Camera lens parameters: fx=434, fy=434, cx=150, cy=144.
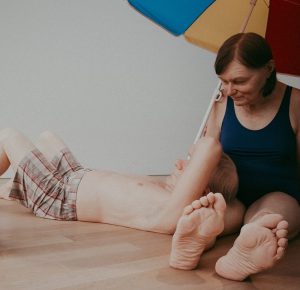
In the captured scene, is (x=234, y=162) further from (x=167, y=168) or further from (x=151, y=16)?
(x=167, y=168)

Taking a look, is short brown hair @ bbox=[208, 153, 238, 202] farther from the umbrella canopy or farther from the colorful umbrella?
the umbrella canopy

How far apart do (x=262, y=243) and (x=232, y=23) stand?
1.08 meters

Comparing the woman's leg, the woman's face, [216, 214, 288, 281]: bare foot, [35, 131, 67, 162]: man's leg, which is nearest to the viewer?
[216, 214, 288, 281]: bare foot

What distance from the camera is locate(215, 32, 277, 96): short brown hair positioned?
1.37 metres

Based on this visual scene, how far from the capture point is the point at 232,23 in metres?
1.80

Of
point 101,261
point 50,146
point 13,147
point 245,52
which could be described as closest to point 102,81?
point 50,146

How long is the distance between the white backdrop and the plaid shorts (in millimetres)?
1016

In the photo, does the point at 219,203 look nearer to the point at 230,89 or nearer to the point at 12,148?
the point at 230,89

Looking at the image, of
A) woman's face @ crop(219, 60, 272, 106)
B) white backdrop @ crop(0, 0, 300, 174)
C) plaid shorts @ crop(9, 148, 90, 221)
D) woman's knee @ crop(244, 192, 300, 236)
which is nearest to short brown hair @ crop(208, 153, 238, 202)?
woman's knee @ crop(244, 192, 300, 236)

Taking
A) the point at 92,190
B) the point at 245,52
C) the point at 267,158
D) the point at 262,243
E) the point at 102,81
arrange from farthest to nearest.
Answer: the point at 102,81 < the point at 267,158 < the point at 92,190 < the point at 245,52 < the point at 262,243

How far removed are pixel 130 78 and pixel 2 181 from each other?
1.03 meters

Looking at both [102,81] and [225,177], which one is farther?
[102,81]

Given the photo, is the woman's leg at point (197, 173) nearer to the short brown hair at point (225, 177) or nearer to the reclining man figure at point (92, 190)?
the reclining man figure at point (92, 190)

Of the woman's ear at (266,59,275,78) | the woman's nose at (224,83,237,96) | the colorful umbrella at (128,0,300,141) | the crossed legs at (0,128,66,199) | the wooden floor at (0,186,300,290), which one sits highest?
the colorful umbrella at (128,0,300,141)
